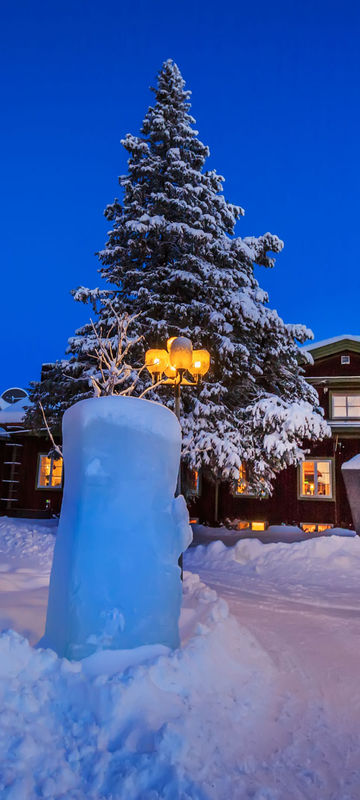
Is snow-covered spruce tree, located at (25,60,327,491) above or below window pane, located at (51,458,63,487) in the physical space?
above

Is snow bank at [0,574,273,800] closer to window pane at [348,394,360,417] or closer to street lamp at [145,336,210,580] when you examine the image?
street lamp at [145,336,210,580]

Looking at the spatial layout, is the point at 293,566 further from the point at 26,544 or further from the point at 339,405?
the point at 339,405

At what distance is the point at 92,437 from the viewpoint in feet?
16.2

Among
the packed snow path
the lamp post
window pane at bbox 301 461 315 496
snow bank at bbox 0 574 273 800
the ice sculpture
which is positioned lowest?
the packed snow path

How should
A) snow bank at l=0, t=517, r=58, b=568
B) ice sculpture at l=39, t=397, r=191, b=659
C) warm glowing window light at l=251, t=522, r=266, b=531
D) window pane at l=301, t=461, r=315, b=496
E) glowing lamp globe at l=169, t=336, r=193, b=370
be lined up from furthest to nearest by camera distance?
window pane at l=301, t=461, r=315, b=496 < warm glowing window light at l=251, t=522, r=266, b=531 < snow bank at l=0, t=517, r=58, b=568 < glowing lamp globe at l=169, t=336, r=193, b=370 < ice sculpture at l=39, t=397, r=191, b=659

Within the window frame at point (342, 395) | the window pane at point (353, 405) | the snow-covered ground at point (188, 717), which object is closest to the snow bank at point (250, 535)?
the window frame at point (342, 395)

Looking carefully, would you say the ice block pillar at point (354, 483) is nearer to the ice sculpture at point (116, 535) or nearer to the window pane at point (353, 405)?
the window pane at point (353, 405)

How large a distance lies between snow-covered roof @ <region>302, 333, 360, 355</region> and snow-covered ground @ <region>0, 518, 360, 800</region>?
62.3ft

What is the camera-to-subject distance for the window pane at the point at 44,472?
25625mm

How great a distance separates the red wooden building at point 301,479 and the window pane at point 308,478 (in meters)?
0.04

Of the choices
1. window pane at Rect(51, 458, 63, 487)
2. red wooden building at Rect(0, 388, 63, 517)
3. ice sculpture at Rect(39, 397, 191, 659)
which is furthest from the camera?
window pane at Rect(51, 458, 63, 487)

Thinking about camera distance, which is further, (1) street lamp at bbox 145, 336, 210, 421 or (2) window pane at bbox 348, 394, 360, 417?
(2) window pane at bbox 348, 394, 360, 417

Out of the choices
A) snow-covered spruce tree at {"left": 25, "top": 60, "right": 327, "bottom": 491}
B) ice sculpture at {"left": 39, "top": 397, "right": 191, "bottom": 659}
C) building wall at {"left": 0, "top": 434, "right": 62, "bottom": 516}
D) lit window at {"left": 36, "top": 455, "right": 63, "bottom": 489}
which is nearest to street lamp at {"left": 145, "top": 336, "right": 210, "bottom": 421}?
snow-covered spruce tree at {"left": 25, "top": 60, "right": 327, "bottom": 491}

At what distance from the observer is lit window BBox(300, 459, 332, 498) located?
77.6ft
